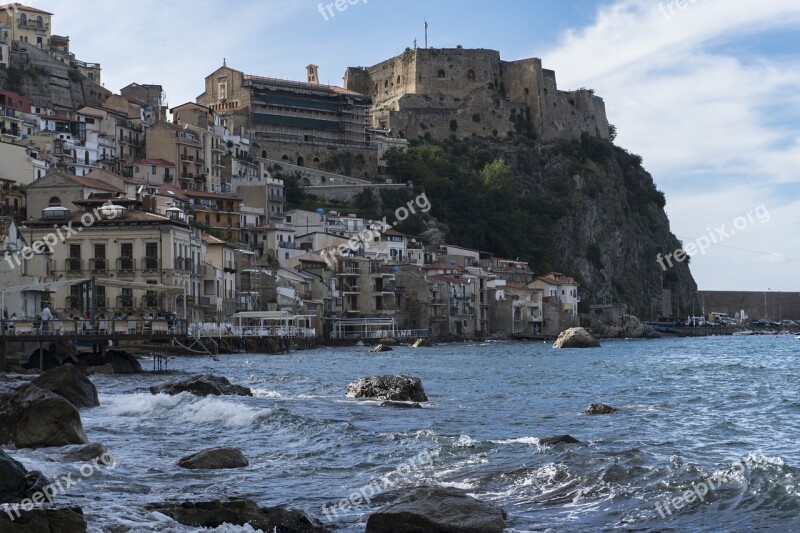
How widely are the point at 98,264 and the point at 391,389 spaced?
26594mm

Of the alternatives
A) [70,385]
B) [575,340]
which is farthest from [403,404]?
[575,340]

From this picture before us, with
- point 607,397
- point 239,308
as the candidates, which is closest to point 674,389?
point 607,397

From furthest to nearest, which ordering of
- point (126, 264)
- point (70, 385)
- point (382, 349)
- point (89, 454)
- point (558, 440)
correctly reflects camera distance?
point (382, 349), point (126, 264), point (70, 385), point (558, 440), point (89, 454)

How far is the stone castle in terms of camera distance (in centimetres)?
15462

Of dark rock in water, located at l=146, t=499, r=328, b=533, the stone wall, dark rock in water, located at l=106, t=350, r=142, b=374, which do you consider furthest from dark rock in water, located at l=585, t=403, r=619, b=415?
the stone wall

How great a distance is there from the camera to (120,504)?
17.1 metres

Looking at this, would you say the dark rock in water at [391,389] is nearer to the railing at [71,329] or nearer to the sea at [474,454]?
the sea at [474,454]

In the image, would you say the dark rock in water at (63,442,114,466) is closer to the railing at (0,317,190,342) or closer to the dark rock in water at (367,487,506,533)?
the dark rock in water at (367,487,506,533)

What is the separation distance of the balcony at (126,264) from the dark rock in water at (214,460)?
36977 mm

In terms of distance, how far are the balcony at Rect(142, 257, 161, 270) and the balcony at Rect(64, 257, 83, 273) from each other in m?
3.06

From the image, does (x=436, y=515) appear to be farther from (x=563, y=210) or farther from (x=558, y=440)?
(x=563, y=210)

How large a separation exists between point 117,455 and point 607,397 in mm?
21292

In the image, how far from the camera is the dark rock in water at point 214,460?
20703mm

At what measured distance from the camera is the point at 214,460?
20969 millimetres
